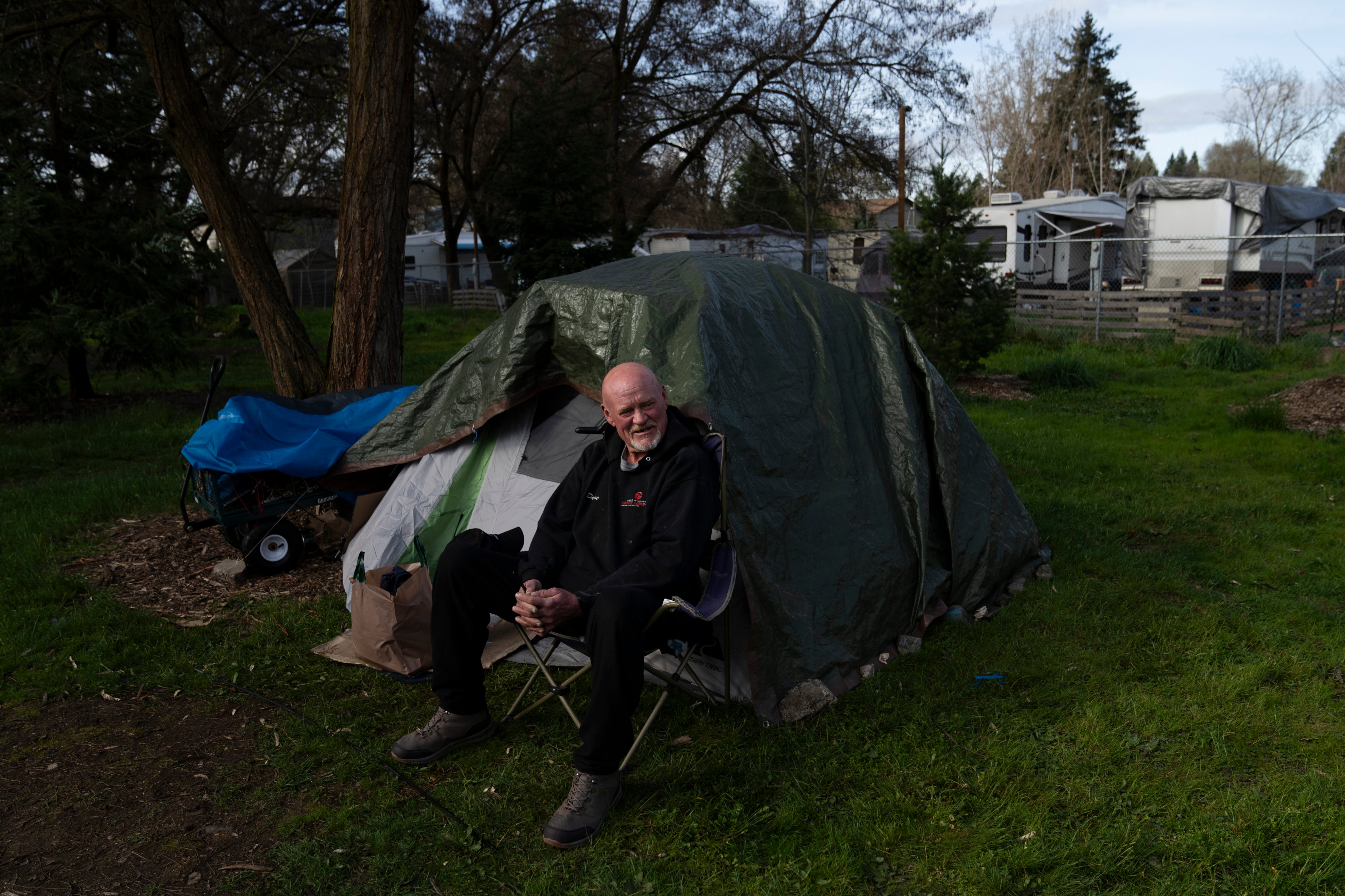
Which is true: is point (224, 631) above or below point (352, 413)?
below

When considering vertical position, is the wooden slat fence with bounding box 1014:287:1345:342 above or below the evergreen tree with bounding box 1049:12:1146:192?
below

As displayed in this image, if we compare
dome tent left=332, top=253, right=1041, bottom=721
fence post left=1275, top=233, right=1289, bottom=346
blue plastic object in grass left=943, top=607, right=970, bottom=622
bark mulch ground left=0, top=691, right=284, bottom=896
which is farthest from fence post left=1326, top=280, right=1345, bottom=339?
bark mulch ground left=0, top=691, right=284, bottom=896

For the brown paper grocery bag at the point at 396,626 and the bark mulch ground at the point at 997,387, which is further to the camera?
the bark mulch ground at the point at 997,387

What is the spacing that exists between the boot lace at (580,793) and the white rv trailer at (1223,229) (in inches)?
603

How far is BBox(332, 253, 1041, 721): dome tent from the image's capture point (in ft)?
12.2

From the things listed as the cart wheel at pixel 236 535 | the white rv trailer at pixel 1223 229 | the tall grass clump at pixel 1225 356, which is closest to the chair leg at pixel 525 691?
the cart wheel at pixel 236 535

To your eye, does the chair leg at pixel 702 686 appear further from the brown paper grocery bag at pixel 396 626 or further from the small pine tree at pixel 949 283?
the small pine tree at pixel 949 283

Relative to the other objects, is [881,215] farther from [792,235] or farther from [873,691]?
[873,691]

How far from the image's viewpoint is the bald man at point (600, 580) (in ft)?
9.15

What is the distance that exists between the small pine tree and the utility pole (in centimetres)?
480

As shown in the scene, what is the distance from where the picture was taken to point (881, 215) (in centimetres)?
2662

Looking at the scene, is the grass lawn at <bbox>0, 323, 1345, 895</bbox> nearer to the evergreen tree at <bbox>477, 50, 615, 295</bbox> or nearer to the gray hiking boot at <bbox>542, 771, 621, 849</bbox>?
the gray hiking boot at <bbox>542, 771, 621, 849</bbox>

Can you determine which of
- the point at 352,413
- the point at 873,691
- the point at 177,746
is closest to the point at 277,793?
the point at 177,746

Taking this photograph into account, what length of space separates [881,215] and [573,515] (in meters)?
25.0
